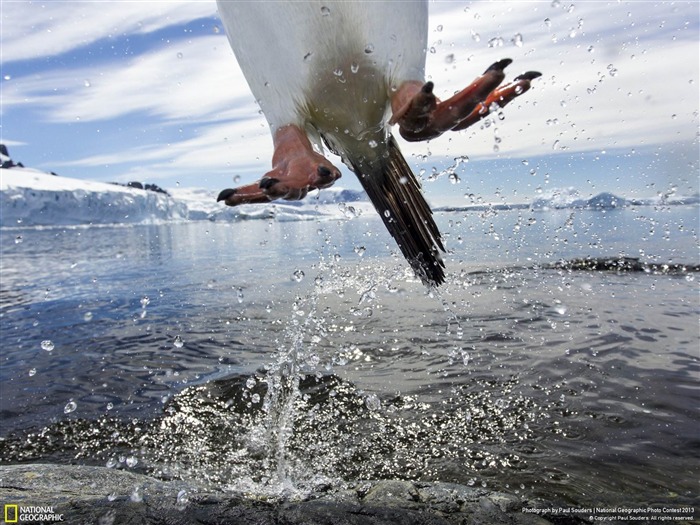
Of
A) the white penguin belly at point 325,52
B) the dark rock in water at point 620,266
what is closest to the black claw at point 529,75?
the white penguin belly at point 325,52

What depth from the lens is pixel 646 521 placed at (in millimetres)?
2387

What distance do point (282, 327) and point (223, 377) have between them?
2406 mm

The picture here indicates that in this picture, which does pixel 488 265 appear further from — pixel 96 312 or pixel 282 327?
pixel 96 312

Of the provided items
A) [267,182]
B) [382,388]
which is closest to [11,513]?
[267,182]

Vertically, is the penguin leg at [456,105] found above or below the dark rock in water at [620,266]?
above

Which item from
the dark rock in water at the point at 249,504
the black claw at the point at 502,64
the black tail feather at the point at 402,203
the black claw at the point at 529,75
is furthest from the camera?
the dark rock in water at the point at 249,504

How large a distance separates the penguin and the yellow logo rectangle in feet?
5.46

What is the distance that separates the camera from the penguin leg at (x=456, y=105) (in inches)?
51.2

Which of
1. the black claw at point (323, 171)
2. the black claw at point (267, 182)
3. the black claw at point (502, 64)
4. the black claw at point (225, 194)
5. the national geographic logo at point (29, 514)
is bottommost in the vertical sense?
the national geographic logo at point (29, 514)

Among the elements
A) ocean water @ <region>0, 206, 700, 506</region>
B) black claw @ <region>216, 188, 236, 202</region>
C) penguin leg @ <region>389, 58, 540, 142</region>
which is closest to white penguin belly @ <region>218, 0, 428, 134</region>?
penguin leg @ <region>389, 58, 540, 142</region>

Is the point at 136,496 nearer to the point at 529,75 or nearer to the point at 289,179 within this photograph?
the point at 289,179

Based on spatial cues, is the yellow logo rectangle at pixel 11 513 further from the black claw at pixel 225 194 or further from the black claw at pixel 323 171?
the black claw at pixel 323 171

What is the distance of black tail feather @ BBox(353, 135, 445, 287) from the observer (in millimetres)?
1949

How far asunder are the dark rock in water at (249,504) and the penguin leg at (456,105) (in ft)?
5.49
